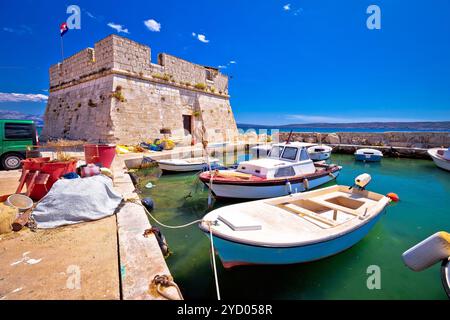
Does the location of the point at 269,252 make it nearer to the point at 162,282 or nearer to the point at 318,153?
the point at 162,282

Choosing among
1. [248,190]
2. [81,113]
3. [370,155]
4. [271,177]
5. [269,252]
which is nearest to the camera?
[269,252]

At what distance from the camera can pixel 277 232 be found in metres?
3.24

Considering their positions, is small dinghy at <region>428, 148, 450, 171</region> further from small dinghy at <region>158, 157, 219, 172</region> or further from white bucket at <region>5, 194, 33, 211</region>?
white bucket at <region>5, 194, 33, 211</region>

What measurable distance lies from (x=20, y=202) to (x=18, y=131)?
15.9 feet

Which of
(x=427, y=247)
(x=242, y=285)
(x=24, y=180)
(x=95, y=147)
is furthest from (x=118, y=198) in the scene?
(x=427, y=247)

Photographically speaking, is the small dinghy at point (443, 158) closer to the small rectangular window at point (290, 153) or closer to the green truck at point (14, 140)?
the small rectangular window at point (290, 153)

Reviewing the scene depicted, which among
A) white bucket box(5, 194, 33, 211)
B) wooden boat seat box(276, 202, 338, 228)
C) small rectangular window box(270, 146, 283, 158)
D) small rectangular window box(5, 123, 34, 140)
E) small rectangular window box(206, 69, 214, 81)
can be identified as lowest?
wooden boat seat box(276, 202, 338, 228)

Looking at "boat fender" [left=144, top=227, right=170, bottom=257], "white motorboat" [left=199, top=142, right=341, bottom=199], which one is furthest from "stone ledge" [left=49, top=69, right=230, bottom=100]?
"boat fender" [left=144, top=227, right=170, bottom=257]

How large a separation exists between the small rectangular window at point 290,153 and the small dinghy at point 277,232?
3.33 metres

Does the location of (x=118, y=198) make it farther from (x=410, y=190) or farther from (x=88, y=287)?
(x=410, y=190)

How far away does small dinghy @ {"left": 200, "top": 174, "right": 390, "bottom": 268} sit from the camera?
3.00 m

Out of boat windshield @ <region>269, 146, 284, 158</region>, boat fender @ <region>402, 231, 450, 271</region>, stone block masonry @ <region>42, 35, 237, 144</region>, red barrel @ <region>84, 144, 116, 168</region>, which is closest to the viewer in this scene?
boat fender @ <region>402, 231, 450, 271</region>

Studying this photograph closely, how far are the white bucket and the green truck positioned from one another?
4.54 meters

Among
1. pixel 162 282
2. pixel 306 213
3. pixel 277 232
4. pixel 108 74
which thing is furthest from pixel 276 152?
pixel 108 74
